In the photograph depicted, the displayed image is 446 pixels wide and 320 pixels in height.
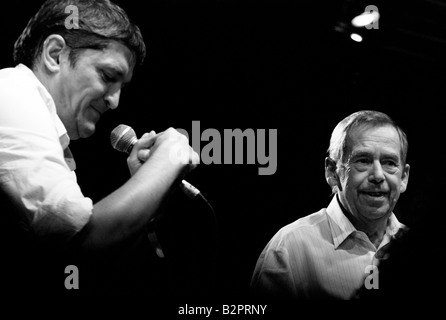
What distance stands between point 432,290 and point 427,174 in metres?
2.48

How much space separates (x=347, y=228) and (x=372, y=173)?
0.23m

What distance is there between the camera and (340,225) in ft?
5.79

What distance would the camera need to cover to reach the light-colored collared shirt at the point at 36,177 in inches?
33.3

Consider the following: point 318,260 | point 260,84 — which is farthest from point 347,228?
point 260,84

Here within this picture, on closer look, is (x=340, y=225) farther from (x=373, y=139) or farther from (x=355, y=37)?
(x=355, y=37)

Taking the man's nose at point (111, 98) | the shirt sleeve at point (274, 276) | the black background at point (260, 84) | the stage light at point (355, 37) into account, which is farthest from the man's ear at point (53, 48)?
the stage light at point (355, 37)

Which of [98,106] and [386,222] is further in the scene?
[386,222]

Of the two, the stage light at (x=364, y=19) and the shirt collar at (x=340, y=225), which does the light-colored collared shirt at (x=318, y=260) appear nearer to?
the shirt collar at (x=340, y=225)

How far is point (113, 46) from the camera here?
1.31 meters

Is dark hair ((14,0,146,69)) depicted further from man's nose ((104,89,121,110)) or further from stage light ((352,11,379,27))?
stage light ((352,11,379,27))

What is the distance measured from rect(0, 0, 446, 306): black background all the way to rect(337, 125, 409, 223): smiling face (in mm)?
382
